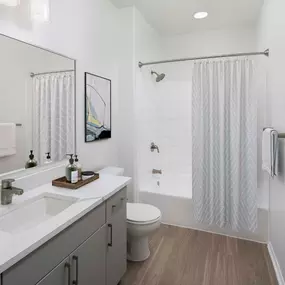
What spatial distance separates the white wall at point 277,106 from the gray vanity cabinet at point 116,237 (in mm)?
1237

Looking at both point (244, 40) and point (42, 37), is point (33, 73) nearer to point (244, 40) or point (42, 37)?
point (42, 37)

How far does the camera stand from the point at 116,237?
1677 millimetres

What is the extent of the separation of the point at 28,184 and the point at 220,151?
1834mm

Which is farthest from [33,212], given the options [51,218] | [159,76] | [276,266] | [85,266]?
[159,76]

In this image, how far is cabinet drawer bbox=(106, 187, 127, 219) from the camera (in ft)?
5.14

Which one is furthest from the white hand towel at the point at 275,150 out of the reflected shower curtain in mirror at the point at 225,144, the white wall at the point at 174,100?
the white wall at the point at 174,100

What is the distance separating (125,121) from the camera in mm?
2729

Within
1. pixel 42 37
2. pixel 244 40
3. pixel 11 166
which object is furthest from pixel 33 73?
pixel 244 40

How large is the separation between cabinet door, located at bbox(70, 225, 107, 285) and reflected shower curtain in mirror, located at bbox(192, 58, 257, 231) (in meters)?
1.39

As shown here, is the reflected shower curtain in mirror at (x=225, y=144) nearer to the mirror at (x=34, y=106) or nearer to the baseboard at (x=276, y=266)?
the baseboard at (x=276, y=266)

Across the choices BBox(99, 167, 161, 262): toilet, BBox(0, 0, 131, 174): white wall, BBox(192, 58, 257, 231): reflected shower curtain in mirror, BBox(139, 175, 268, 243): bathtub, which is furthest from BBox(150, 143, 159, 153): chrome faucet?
BBox(99, 167, 161, 262): toilet

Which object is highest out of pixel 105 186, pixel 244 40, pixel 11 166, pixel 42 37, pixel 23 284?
pixel 244 40

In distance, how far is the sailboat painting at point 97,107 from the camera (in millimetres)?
2180

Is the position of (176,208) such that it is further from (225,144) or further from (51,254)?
(51,254)
